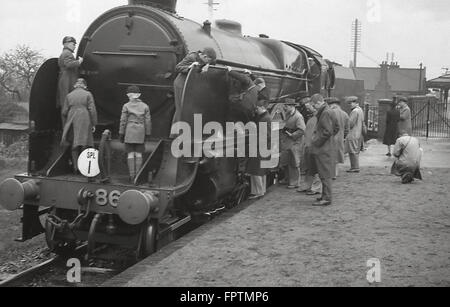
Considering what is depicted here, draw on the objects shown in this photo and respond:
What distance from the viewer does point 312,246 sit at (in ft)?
18.4

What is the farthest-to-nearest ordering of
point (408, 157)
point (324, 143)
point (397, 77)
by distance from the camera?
1. point (397, 77)
2. point (408, 157)
3. point (324, 143)

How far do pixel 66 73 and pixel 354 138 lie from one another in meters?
6.61

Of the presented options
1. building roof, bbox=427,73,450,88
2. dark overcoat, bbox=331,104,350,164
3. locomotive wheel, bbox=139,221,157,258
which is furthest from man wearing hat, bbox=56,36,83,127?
building roof, bbox=427,73,450,88

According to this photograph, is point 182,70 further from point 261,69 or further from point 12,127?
point 12,127

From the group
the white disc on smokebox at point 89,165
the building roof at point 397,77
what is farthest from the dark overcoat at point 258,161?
the building roof at point 397,77

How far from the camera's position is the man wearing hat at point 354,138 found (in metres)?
11.1

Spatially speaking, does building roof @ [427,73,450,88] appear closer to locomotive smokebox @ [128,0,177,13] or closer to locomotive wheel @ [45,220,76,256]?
locomotive smokebox @ [128,0,177,13]

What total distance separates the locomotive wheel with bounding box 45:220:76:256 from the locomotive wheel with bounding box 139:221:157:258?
1225 millimetres

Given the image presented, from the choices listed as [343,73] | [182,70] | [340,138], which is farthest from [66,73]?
[343,73]

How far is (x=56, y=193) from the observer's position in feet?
20.1

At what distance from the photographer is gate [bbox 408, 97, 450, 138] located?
21670 millimetres

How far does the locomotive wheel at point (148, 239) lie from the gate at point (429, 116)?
1786cm
